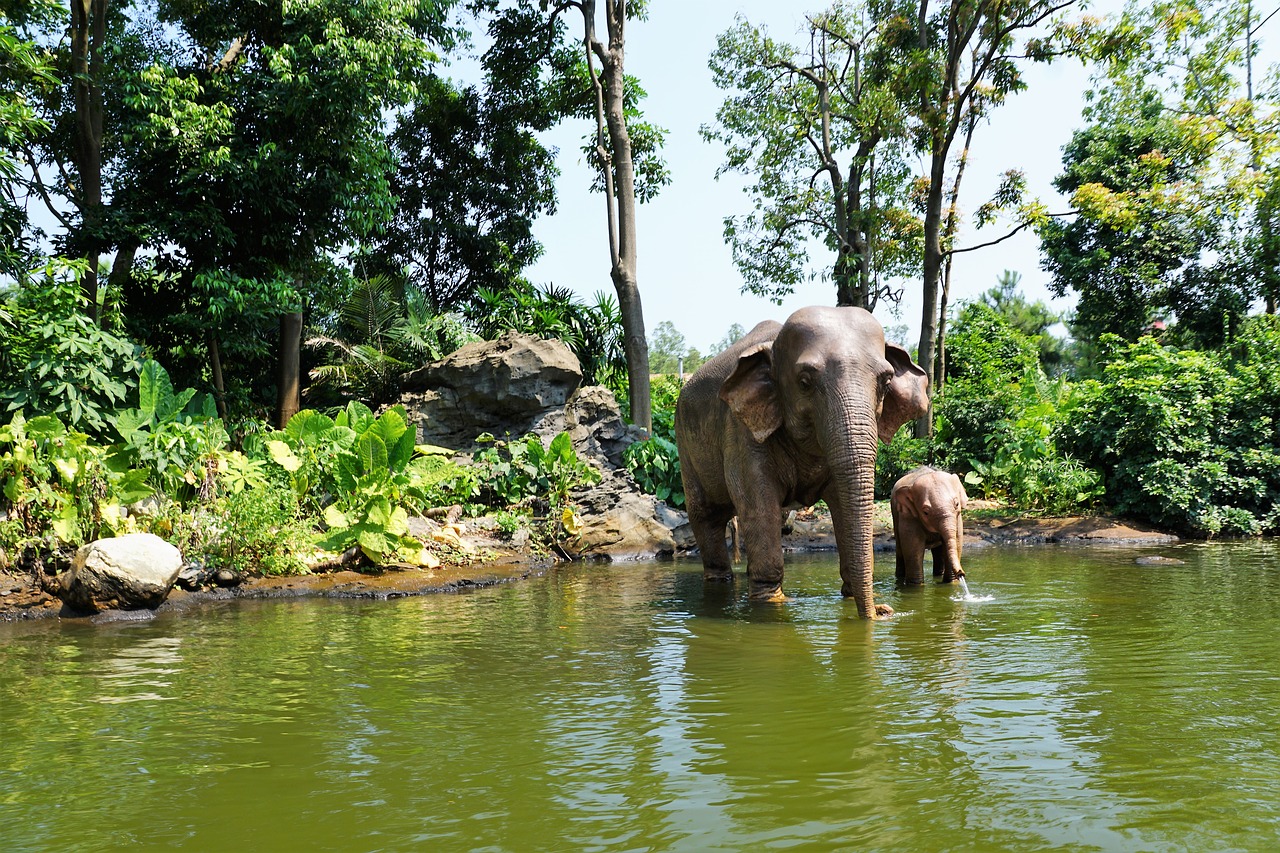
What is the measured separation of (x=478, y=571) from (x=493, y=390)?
577cm

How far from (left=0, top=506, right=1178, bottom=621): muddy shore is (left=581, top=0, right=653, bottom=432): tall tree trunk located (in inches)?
202

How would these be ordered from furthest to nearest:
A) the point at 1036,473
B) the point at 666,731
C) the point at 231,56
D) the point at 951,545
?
the point at 231,56 → the point at 1036,473 → the point at 951,545 → the point at 666,731

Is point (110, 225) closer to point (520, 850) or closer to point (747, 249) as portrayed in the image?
point (520, 850)

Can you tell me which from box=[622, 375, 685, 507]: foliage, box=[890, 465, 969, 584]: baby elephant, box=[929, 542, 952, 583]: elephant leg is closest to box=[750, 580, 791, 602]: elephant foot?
box=[890, 465, 969, 584]: baby elephant

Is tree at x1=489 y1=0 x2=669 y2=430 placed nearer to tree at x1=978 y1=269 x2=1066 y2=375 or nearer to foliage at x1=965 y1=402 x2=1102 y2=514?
foliage at x1=965 y1=402 x2=1102 y2=514

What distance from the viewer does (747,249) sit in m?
31.8

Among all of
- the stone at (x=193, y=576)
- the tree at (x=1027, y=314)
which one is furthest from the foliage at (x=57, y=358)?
the tree at (x=1027, y=314)

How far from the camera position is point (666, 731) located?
15.0ft

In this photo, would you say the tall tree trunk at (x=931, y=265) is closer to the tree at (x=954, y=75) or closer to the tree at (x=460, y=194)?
the tree at (x=954, y=75)

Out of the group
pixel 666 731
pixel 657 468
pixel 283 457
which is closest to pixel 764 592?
pixel 666 731

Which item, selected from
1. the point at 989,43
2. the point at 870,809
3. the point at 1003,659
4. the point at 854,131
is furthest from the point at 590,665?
the point at 854,131

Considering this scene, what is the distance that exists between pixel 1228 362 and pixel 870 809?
1940 cm

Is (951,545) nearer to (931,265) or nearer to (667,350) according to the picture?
(931,265)

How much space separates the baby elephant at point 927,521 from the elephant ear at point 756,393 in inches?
94.1
